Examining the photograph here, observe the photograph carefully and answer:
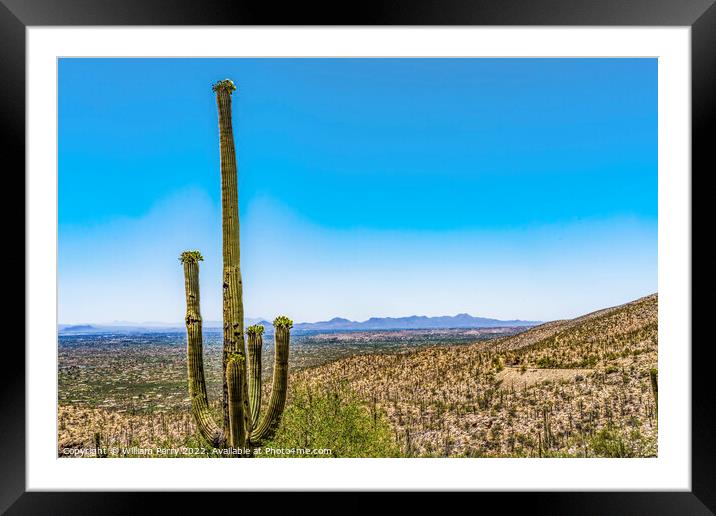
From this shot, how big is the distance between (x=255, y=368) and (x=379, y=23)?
1525 mm

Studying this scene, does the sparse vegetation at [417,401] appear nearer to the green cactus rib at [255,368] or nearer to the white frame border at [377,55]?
the green cactus rib at [255,368]

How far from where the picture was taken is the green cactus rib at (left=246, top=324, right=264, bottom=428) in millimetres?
2021

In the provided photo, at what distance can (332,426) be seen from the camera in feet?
8.00

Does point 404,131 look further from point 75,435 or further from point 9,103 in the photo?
point 75,435

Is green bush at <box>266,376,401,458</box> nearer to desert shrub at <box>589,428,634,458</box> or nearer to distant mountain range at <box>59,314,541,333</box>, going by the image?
distant mountain range at <box>59,314,541,333</box>

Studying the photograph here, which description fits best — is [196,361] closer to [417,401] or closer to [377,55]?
[377,55]

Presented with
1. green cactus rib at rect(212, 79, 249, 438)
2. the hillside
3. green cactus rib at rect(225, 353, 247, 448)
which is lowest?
the hillside

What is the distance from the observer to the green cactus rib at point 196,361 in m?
2.02

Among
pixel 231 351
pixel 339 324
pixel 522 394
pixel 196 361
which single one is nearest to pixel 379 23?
pixel 231 351

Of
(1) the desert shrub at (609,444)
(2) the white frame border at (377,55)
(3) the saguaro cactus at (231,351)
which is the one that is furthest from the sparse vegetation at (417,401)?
(2) the white frame border at (377,55)

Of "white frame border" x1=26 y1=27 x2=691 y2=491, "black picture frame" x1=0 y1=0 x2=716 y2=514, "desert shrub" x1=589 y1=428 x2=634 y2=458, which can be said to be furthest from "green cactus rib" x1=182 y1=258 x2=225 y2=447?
"desert shrub" x1=589 y1=428 x2=634 y2=458

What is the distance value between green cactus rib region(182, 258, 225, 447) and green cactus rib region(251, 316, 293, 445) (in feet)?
0.68

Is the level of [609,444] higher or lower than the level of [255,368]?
lower

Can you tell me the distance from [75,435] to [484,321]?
350cm
